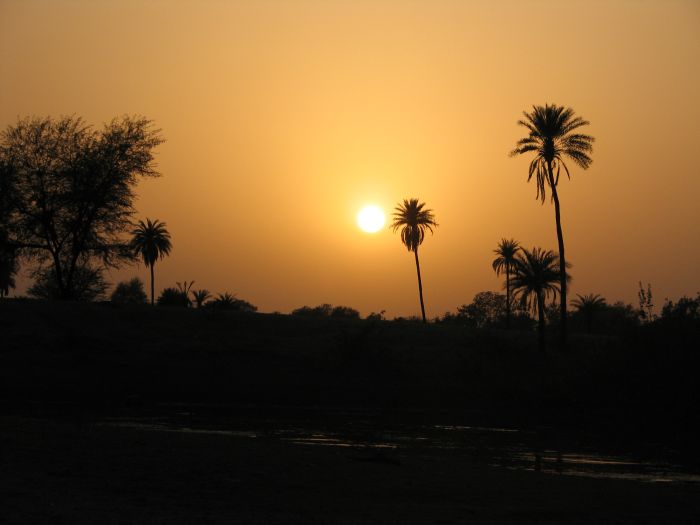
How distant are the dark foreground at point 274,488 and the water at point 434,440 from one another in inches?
67.5

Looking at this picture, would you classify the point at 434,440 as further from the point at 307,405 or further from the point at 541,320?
the point at 541,320

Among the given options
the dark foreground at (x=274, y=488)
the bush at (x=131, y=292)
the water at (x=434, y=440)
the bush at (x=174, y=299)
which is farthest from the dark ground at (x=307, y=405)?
the bush at (x=131, y=292)

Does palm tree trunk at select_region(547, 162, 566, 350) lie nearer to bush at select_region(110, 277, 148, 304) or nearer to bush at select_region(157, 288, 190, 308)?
bush at select_region(157, 288, 190, 308)

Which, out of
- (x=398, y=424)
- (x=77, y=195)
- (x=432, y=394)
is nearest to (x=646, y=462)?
(x=398, y=424)

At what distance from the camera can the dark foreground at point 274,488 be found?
11.4 m

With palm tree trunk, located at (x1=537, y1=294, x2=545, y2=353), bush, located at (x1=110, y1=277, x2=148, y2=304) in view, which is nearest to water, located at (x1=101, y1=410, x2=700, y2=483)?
palm tree trunk, located at (x1=537, y1=294, x2=545, y2=353)

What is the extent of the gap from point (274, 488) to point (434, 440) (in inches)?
411

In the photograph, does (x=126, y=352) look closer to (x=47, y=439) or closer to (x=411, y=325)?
(x=411, y=325)

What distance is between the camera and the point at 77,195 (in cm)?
5144

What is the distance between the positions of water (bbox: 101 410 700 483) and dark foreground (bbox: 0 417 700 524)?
1715mm

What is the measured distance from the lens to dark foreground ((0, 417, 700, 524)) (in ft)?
37.3

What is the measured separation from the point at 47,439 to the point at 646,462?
1375cm

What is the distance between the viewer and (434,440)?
76.4ft

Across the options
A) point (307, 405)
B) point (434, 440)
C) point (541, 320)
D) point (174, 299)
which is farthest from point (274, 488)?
point (174, 299)
